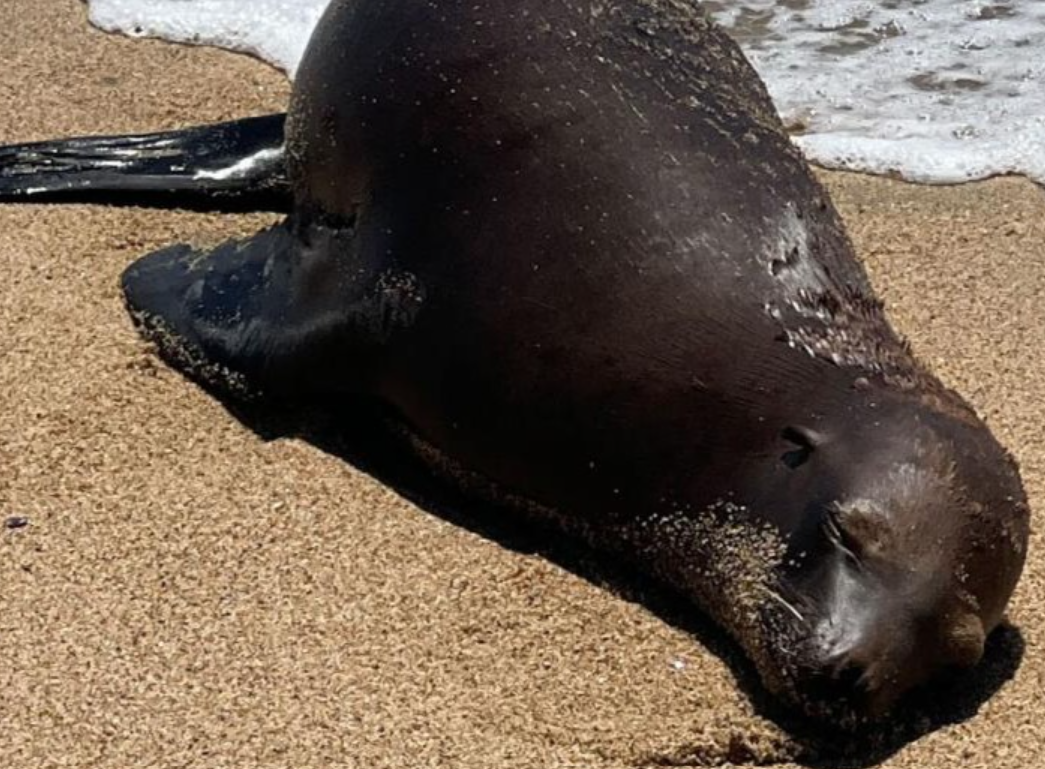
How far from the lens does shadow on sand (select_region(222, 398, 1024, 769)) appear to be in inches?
148

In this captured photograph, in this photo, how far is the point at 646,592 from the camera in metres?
4.16

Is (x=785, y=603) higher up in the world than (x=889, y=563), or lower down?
lower down

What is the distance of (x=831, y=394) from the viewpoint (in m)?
3.90

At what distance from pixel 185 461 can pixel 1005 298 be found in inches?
93.1

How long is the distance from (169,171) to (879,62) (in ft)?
10.3

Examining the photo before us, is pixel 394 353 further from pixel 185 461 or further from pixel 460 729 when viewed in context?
pixel 460 729

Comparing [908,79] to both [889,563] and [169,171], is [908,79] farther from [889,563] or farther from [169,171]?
[889,563]

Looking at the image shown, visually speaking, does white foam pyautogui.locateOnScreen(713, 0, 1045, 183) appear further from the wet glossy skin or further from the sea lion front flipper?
the sea lion front flipper

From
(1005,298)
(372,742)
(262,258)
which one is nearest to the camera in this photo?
(372,742)

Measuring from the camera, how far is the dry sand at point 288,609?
12.3ft

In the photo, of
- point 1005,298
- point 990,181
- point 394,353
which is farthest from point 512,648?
point 990,181

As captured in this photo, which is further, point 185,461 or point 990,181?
point 990,181

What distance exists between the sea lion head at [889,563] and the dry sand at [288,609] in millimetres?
182

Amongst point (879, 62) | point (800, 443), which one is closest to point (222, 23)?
point (879, 62)
